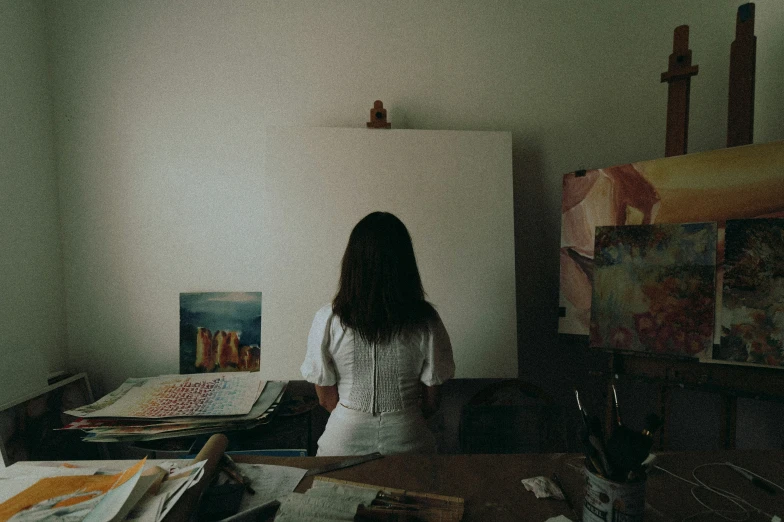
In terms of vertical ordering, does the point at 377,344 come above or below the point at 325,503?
above

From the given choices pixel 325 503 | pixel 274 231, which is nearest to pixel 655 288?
pixel 325 503

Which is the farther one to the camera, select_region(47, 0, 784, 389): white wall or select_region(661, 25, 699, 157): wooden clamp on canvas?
select_region(47, 0, 784, 389): white wall

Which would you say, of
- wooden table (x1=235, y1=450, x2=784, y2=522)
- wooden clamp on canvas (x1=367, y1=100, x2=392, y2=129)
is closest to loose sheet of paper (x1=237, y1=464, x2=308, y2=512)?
wooden table (x1=235, y1=450, x2=784, y2=522)

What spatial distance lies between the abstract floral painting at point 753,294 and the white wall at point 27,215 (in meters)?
2.63

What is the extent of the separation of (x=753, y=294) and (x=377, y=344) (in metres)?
1.30

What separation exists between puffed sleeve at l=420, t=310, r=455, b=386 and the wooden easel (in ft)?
A: 2.69

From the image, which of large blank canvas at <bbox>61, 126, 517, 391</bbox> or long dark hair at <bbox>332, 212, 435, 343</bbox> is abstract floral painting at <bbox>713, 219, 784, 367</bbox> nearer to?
large blank canvas at <bbox>61, 126, 517, 391</bbox>

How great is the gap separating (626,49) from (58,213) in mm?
2774

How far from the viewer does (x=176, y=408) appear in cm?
160

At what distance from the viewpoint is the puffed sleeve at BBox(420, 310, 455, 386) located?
128cm

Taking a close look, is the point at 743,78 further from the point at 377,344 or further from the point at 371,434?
the point at 371,434

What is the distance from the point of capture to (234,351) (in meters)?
1.95

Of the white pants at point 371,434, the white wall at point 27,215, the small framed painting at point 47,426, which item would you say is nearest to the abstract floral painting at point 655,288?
the white pants at point 371,434

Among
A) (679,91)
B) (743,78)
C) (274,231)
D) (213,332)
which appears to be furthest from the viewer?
(213,332)
